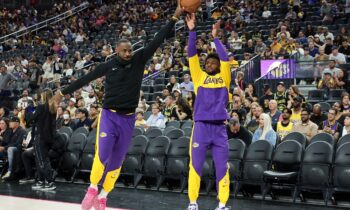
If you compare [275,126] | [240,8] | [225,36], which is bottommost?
[275,126]

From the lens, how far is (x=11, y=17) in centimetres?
2527

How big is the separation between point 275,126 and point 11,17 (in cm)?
Result: 1875

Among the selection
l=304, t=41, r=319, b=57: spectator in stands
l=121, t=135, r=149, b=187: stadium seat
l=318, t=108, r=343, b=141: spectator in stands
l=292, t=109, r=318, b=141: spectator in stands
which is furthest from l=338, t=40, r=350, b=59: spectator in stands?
l=121, t=135, r=149, b=187: stadium seat

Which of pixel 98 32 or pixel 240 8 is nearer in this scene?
pixel 240 8

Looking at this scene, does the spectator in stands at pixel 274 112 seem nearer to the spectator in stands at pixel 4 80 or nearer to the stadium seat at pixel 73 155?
the stadium seat at pixel 73 155

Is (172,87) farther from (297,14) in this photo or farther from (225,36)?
(297,14)

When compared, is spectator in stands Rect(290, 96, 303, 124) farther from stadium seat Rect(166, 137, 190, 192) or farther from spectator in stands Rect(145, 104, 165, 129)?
spectator in stands Rect(145, 104, 165, 129)

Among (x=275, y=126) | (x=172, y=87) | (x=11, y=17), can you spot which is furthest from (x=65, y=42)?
(x=275, y=126)

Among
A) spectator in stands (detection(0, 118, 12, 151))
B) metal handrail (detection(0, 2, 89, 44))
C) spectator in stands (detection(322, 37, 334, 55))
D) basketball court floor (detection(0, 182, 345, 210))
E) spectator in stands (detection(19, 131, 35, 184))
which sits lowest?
basketball court floor (detection(0, 182, 345, 210))

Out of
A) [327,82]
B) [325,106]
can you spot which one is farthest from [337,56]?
[325,106]

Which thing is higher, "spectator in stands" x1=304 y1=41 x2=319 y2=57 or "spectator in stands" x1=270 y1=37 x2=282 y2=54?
"spectator in stands" x1=270 y1=37 x2=282 y2=54

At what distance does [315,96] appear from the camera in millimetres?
11445

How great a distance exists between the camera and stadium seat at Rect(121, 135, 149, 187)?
9430 mm

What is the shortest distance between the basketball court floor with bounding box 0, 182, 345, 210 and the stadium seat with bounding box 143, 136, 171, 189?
1.34 feet
